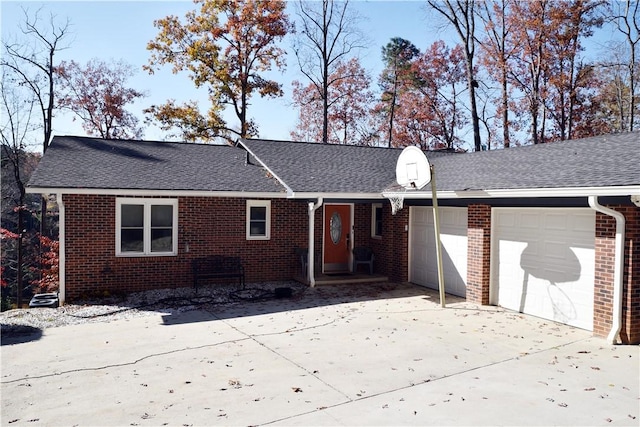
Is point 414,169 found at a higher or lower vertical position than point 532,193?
higher

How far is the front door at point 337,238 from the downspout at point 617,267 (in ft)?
24.9

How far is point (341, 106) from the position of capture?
30062mm

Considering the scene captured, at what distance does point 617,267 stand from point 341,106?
24002 mm

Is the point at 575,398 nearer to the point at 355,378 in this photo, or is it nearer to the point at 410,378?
the point at 410,378

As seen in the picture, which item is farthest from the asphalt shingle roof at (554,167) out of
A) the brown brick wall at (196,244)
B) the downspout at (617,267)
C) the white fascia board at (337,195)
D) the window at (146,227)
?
the window at (146,227)

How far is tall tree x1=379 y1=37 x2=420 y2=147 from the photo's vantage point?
99.7 feet

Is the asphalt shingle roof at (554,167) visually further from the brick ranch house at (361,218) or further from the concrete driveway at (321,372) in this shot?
the concrete driveway at (321,372)

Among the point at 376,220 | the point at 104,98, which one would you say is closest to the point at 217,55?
the point at 104,98

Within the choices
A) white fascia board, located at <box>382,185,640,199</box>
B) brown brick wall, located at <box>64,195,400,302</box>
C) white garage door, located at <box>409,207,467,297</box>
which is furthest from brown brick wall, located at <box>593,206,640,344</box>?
brown brick wall, located at <box>64,195,400,302</box>

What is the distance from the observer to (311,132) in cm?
3119

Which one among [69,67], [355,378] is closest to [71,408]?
[355,378]

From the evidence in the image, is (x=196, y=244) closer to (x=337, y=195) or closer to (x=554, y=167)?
(x=337, y=195)

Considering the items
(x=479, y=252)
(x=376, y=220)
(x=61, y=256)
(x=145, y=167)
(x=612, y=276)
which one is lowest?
(x=61, y=256)

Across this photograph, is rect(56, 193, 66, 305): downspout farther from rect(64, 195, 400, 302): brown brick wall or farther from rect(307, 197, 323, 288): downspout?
rect(307, 197, 323, 288): downspout
